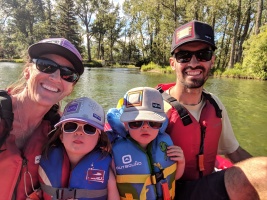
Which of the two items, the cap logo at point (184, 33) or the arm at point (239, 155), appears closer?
the cap logo at point (184, 33)

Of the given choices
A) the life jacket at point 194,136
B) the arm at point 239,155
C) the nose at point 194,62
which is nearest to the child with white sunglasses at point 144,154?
the life jacket at point 194,136

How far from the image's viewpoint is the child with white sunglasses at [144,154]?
2100 mm

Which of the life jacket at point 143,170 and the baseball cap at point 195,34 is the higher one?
the baseball cap at point 195,34

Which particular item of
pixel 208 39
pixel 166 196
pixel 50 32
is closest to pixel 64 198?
pixel 166 196

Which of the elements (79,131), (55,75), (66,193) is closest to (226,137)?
(79,131)

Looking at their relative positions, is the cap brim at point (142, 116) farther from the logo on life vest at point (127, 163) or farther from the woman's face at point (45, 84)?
the woman's face at point (45, 84)

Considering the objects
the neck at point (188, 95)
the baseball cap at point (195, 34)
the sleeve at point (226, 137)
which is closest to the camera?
the baseball cap at point (195, 34)

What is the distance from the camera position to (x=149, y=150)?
2.23 m

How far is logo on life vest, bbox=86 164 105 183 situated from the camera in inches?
80.2

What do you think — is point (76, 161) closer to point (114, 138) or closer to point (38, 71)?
point (114, 138)

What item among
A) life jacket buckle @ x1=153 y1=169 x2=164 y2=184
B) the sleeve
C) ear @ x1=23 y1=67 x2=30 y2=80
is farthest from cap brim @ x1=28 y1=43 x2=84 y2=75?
the sleeve

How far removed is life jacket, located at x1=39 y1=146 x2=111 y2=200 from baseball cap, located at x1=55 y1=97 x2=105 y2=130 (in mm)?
273

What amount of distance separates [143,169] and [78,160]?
51 centimetres

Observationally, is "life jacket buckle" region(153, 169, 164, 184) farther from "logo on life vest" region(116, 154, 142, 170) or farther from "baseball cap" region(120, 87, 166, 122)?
"baseball cap" region(120, 87, 166, 122)
